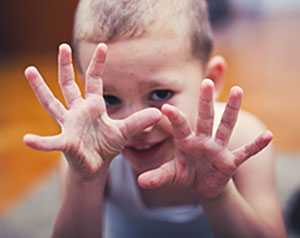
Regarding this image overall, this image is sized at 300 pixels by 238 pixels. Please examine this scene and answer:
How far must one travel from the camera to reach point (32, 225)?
0.82 m

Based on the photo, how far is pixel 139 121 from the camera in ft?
1.58

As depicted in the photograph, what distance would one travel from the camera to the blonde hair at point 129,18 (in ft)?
1.70

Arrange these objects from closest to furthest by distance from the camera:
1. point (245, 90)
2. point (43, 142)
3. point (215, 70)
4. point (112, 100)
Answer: point (43, 142)
point (112, 100)
point (215, 70)
point (245, 90)

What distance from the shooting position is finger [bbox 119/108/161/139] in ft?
1.58

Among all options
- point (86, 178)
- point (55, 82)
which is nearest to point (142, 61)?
point (86, 178)

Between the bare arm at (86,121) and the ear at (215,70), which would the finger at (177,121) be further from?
the ear at (215,70)

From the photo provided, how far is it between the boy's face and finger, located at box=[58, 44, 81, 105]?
0.20 ft

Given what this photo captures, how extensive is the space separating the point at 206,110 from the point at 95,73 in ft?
0.30

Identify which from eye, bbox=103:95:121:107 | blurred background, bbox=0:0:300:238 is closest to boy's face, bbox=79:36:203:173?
eye, bbox=103:95:121:107

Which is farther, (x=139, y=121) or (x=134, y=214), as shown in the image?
(x=134, y=214)

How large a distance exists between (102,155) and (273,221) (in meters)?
0.20

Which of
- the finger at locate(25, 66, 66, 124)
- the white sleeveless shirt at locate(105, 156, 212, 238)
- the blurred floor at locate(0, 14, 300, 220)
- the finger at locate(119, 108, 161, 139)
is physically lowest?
the blurred floor at locate(0, 14, 300, 220)

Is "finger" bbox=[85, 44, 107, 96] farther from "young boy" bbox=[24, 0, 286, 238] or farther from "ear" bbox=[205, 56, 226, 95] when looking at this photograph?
"ear" bbox=[205, 56, 226, 95]

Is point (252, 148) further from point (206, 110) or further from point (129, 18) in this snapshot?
point (129, 18)
